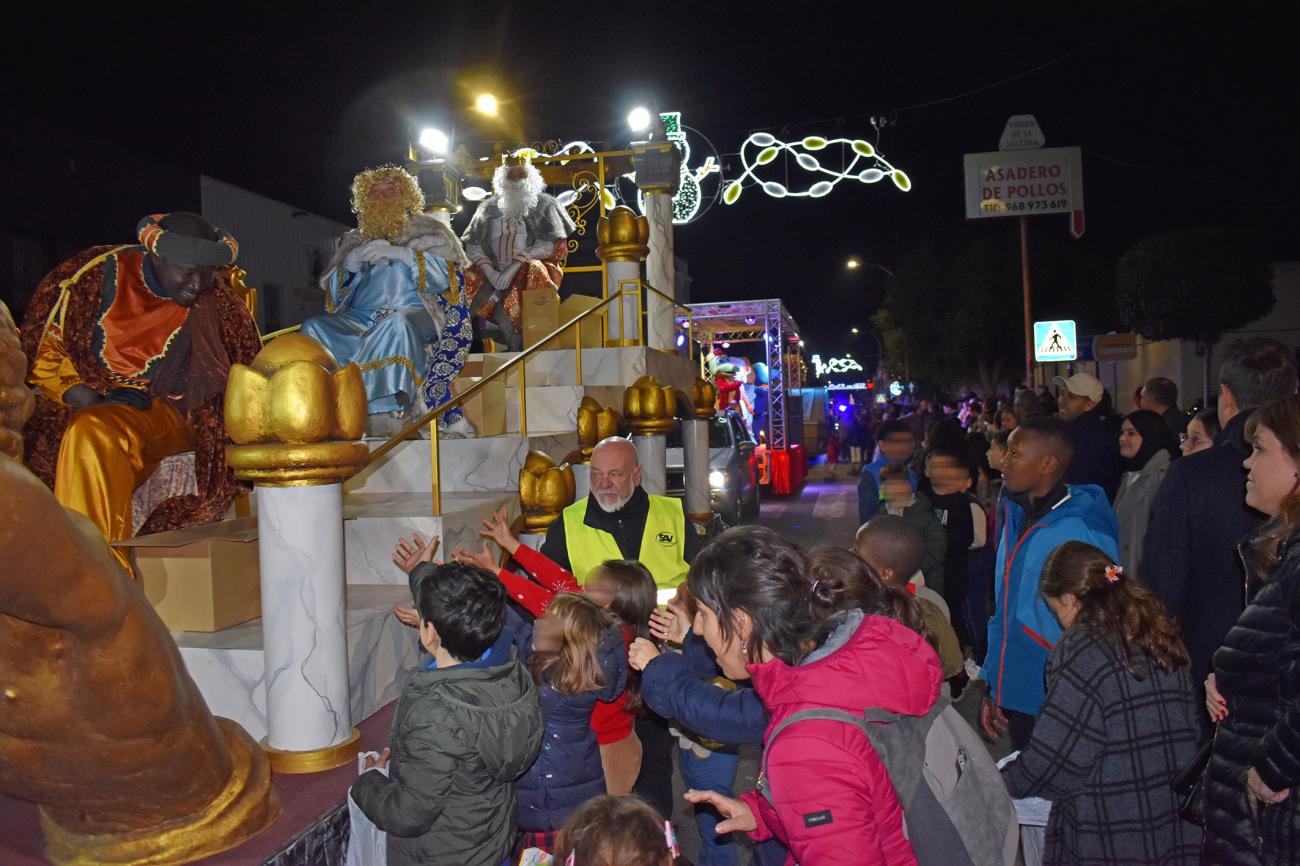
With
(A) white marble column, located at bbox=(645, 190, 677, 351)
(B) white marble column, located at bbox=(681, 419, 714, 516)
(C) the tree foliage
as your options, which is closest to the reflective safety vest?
(B) white marble column, located at bbox=(681, 419, 714, 516)

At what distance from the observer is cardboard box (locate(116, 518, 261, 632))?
4164mm

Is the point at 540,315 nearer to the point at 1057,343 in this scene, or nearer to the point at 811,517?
the point at 811,517

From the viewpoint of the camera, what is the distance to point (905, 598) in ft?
10.4

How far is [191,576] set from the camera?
4.18m

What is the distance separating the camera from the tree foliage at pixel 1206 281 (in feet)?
73.7

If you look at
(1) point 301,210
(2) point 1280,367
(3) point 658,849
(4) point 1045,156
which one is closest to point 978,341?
(4) point 1045,156

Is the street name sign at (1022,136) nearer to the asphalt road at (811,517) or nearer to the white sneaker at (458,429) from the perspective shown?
the asphalt road at (811,517)

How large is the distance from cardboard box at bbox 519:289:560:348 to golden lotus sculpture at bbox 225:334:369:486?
20.0 ft

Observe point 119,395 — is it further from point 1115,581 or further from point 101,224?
point 101,224

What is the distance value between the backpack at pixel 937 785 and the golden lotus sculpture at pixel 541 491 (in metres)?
3.68

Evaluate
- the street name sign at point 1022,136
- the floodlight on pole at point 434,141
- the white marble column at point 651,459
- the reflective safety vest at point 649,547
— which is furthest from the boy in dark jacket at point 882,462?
the street name sign at point 1022,136

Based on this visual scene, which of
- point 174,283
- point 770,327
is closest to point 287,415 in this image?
point 174,283

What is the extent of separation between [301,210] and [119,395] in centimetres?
2370

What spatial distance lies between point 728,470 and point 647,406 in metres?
6.71
